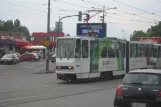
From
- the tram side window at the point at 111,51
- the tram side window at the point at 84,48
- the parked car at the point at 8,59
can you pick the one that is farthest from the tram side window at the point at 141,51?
the parked car at the point at 8,59

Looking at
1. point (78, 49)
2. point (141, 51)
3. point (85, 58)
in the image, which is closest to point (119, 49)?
point (141, 51)

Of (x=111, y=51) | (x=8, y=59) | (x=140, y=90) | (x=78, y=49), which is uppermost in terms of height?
(x=78, y=49)

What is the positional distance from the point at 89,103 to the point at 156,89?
4.63 metres

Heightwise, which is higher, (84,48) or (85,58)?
(84,48)

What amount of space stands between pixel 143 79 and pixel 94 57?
15929mm

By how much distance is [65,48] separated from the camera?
2584cm

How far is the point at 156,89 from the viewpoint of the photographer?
37.0 feet

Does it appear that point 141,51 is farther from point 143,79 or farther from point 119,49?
point 143,79

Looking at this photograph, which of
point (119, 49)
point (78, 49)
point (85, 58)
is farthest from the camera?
point (119, 49)

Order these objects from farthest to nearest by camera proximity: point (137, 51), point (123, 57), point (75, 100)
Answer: point (137, 51)
point (123, 57)
point (75, 100)

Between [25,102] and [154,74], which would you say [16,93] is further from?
[154,74]

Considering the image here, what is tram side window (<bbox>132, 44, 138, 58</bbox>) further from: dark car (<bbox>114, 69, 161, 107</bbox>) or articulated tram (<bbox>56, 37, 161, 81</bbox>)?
dark car (<bbox>114, 69, 161, 107</bbox>)

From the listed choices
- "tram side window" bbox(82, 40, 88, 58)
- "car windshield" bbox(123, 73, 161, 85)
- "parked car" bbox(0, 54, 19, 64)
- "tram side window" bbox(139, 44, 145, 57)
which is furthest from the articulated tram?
"parked car" bbox(0, 54, 19, 64)

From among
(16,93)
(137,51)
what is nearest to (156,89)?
(16,93)
